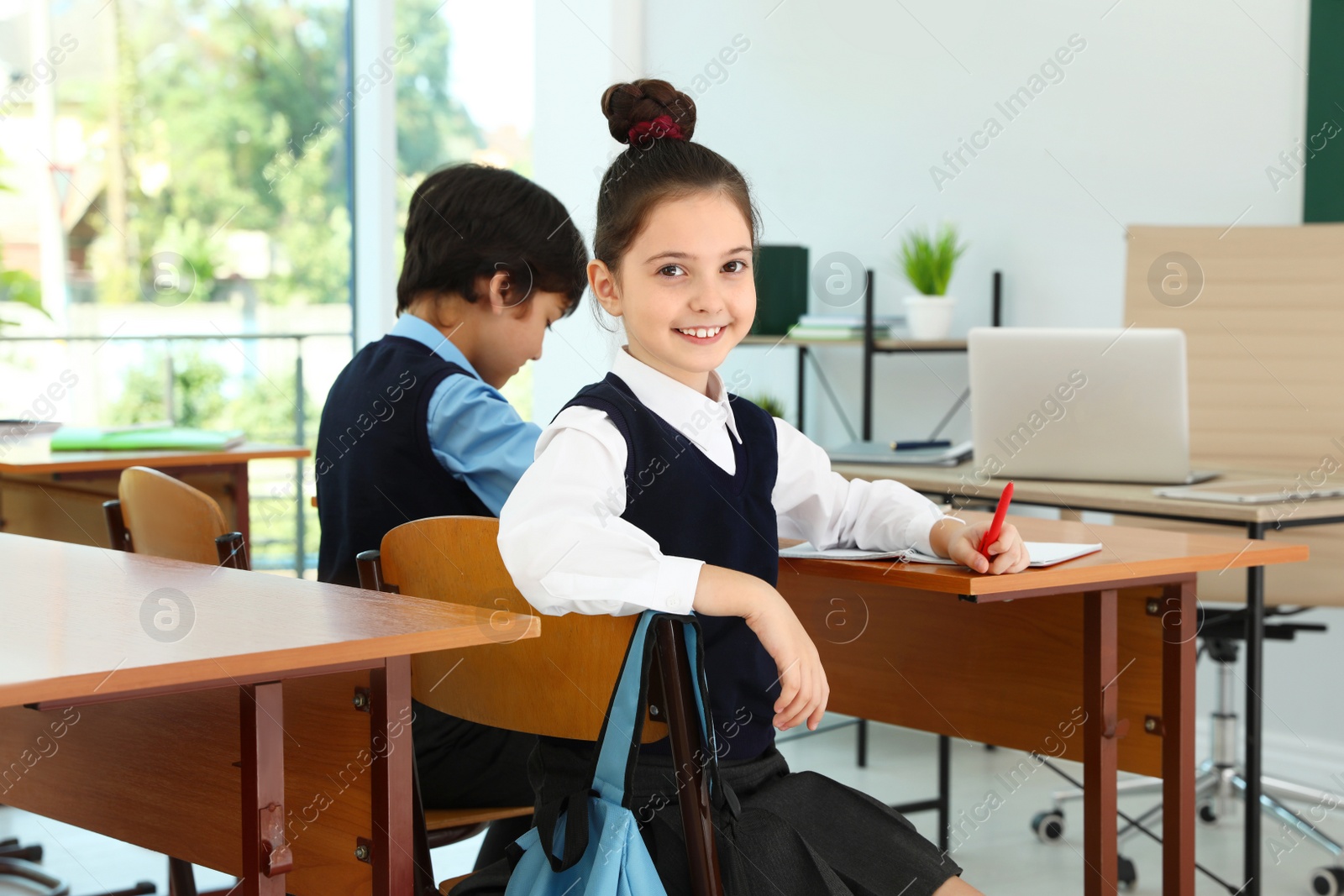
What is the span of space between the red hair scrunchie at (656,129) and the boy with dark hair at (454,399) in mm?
402

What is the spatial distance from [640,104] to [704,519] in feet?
1.61

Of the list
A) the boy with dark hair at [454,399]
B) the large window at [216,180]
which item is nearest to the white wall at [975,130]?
the large window at [216,180]

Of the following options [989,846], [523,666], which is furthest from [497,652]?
[989,846]

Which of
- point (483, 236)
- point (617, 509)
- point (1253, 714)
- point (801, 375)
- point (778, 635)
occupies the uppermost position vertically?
point (483, 236)

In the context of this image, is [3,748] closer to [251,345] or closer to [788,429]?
[788,429]

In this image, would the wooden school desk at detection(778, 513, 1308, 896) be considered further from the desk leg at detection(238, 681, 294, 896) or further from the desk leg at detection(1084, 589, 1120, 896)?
the desk leg at detection(238, 681, 294, 896)

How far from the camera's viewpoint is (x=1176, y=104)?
326cm

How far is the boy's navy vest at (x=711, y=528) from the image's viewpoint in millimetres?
1318

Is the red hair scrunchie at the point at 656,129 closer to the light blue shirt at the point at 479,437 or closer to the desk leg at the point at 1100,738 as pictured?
the light blue shirt at the point at 479,437

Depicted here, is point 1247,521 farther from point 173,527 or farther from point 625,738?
point 173,527

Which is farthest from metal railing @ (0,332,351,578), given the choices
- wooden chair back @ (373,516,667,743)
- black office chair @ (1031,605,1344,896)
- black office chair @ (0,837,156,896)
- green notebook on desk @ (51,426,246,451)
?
wooden chair back @ (373,516,667,743)

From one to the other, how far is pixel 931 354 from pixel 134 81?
10.5ft

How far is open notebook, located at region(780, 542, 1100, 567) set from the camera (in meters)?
1.46

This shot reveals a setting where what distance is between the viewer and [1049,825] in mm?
2611
